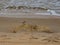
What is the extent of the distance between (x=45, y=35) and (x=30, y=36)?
0.10 meters

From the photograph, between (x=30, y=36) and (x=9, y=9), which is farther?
(x=9, y=9)

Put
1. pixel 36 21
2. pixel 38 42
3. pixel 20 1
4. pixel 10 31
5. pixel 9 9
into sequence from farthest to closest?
pixel 20 1
pixel 9 9
pixel 36 21
pixel 10 31
pixel 38 42

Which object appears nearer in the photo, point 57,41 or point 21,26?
point 57,41

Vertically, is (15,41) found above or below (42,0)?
below

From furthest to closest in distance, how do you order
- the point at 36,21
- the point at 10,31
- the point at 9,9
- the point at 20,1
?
the point at 20,1
the point at 9,9
the point at 36,21
the point at 10,31

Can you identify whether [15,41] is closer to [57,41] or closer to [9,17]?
[57,41]

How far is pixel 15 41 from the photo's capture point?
35.4 inches

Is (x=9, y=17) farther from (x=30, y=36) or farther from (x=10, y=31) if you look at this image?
(x=30, y=36)

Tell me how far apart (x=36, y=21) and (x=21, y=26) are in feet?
0.58

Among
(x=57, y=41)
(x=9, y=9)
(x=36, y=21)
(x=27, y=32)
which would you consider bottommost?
(x=57, y=41)

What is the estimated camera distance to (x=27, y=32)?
3.25 feet

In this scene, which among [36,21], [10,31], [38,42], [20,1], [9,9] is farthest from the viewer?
[20,1]

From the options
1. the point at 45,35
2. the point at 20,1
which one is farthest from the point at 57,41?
the point at 20,1

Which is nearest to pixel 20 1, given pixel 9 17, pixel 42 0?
pixel 42 0
